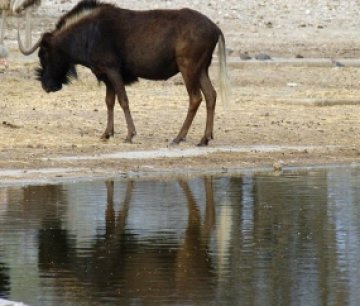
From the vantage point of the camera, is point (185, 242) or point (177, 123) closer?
point (185, 242)

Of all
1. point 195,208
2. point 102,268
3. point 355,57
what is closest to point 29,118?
point 195,208

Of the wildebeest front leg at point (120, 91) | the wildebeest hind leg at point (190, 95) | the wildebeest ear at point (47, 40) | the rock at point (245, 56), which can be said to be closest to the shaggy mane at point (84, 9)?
the wildebeest ear at point (47, 40)

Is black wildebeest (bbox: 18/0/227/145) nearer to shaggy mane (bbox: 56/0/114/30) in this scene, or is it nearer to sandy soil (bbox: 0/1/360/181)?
shaggy mane (bbox: 56/0/114/30)

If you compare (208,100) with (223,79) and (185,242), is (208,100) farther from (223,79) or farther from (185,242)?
(185,242)

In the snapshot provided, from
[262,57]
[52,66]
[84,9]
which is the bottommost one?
[262,57]

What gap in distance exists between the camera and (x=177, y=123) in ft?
63.9

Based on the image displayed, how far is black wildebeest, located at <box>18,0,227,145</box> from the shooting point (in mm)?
16938

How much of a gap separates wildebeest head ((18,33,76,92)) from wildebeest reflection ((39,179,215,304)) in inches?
231

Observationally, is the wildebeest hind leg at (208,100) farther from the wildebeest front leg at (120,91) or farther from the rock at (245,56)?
the rock at (245,56)

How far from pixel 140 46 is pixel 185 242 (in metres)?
6.49

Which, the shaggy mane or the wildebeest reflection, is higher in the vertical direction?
the shaggy mane

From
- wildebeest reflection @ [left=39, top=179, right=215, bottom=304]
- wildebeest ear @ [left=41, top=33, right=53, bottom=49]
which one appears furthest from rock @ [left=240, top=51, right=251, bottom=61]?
wildebeest reflection @ [left=39, top=179, right=215, bottom=304]

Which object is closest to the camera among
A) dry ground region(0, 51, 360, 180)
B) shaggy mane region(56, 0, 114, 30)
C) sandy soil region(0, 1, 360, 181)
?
sandy soil region(0, 1, 360, 181)

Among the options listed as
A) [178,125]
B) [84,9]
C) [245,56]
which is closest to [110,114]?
[84,9]
